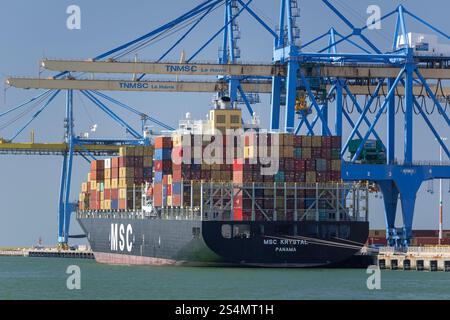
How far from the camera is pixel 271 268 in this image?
68.1 metres

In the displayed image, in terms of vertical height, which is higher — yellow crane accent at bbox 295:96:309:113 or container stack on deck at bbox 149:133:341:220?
yellow crane accent at bbox 295:96:309:113

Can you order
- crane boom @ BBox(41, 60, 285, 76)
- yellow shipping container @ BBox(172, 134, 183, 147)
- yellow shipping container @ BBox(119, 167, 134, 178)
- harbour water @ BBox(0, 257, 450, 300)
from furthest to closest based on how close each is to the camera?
1. yellow shipping container @ BBox(119, 167, 134, 178)
2. crane boom @ BBox(41, 60, 285, 76)
3. yellow shipping container @ BBox(172, 134, 183, 147)
4. harbour water @ BBox(0, 257, 450, 300)

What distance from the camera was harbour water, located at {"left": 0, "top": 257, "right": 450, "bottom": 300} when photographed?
52344 millimetres

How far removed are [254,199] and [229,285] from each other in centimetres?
1203

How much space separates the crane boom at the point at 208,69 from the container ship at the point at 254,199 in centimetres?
688

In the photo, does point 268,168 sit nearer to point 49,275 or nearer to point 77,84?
point 49,275

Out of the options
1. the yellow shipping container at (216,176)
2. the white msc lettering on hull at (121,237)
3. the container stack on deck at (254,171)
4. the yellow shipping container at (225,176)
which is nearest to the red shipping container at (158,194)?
the container stack on deck at (254,171)

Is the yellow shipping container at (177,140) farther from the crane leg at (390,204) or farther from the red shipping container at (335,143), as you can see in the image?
the crane leg at (390,204)

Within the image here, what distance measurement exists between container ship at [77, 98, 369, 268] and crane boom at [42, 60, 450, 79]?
6.88 metres

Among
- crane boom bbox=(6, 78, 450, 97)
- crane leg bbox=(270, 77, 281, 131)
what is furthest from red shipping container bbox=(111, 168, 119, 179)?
crane leg bbox=(270, 77, 281, 131)

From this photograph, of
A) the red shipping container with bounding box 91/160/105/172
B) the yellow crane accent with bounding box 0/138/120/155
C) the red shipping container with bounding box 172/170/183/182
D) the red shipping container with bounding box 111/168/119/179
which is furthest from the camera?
the yellow crane accent with bounding box 0/138/120/155

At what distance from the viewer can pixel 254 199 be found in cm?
6794

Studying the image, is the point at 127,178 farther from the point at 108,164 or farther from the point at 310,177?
the point at 310,177

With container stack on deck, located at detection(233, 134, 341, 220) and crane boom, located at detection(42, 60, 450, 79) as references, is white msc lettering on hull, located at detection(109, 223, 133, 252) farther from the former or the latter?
container stack on deck, located at detection(233, 134, 341, 220)
